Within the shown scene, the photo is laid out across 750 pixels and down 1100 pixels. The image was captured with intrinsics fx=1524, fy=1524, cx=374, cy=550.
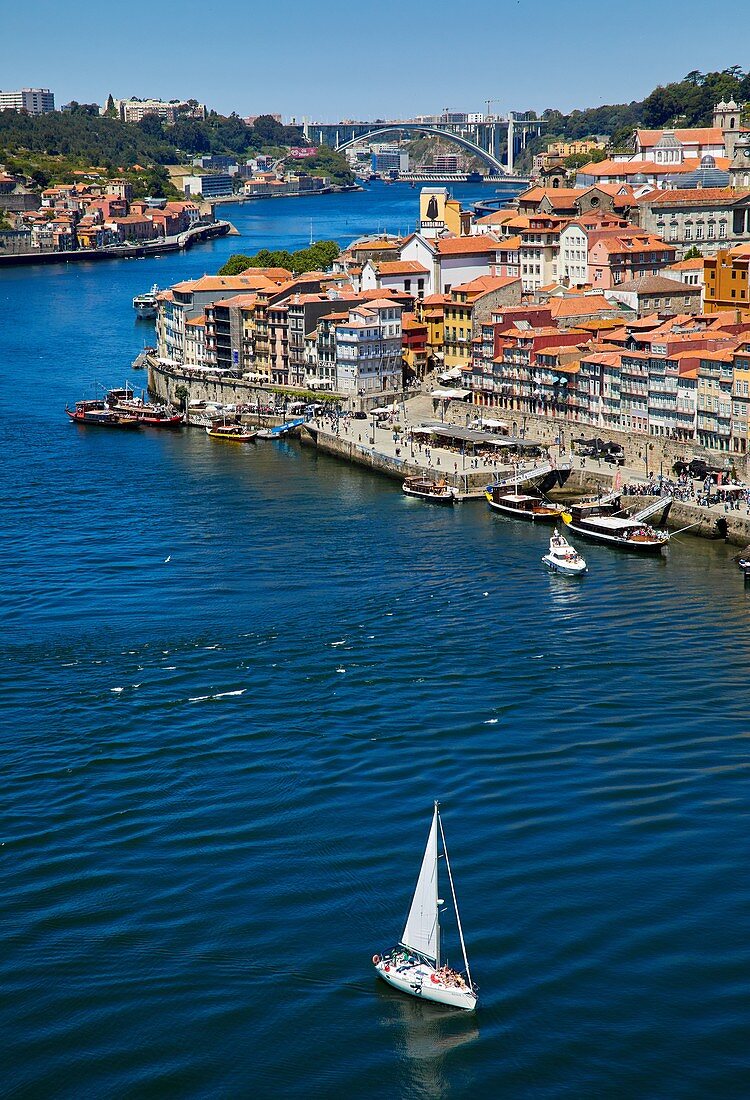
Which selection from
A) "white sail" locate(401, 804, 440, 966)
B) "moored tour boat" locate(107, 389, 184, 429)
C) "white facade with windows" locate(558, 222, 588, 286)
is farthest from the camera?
"white facade with windows" locate(558, 222, 588, 286)

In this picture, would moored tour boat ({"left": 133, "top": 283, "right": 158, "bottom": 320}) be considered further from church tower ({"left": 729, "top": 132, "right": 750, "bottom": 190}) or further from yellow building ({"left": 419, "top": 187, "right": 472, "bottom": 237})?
church tower ({"left": 729, "top": 132, "right": 750, "bottom": 190})

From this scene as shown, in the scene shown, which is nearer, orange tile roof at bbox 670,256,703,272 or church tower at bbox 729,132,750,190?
orange tile roof at bbox 670,256,703,272

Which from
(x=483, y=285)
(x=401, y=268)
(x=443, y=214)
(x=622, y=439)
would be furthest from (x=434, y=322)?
(x=443, y=214)

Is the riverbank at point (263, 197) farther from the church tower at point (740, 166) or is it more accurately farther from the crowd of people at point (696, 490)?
the crowd of people at point (696, 490)

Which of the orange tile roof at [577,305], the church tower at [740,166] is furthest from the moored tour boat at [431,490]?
the church tower at [740,166]

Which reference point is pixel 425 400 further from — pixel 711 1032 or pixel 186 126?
pixel 186 126

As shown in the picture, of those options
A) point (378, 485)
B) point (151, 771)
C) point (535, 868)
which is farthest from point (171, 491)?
point (535, 868)

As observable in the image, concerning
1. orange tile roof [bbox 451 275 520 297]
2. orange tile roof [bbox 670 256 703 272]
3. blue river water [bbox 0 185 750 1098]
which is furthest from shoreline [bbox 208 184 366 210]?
blue river water [bbox 0 185 750 1098]
